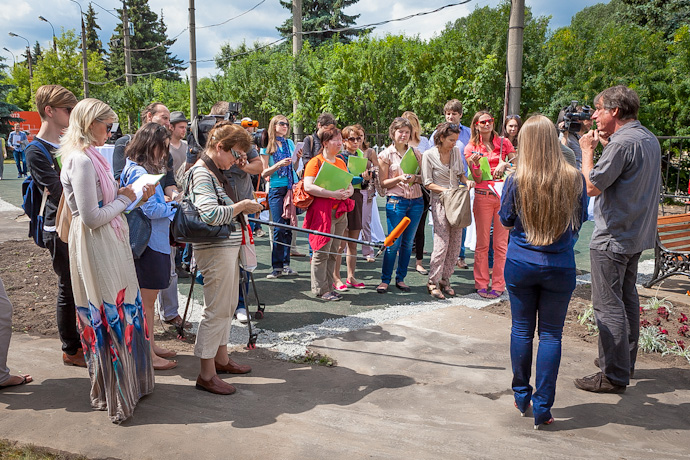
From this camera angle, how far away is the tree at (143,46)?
62.1m

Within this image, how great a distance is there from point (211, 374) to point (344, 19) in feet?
125

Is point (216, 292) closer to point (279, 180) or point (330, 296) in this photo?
point (330, 296)

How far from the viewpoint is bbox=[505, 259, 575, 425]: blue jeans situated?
3.46 metres

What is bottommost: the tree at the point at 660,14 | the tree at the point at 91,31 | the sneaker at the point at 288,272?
the sneaker at the point at 288,272

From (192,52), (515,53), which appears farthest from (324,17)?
(515,53)

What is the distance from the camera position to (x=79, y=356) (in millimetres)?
4457

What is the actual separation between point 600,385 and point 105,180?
12.0 feet

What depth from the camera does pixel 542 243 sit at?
3.39 metres

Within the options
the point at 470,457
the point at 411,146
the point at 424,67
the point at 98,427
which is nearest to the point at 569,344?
the point at 470,457

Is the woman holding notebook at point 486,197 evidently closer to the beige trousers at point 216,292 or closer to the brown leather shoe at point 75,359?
the beige trousers at point 216,292

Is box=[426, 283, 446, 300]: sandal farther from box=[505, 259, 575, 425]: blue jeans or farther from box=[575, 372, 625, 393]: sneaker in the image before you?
box=[505, 259, 575, 425]: blue jeans

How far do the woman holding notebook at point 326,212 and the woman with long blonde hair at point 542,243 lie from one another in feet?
9.02

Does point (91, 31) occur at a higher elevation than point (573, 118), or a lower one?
higher

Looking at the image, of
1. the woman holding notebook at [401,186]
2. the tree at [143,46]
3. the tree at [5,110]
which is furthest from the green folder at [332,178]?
the tree at [143,46]
